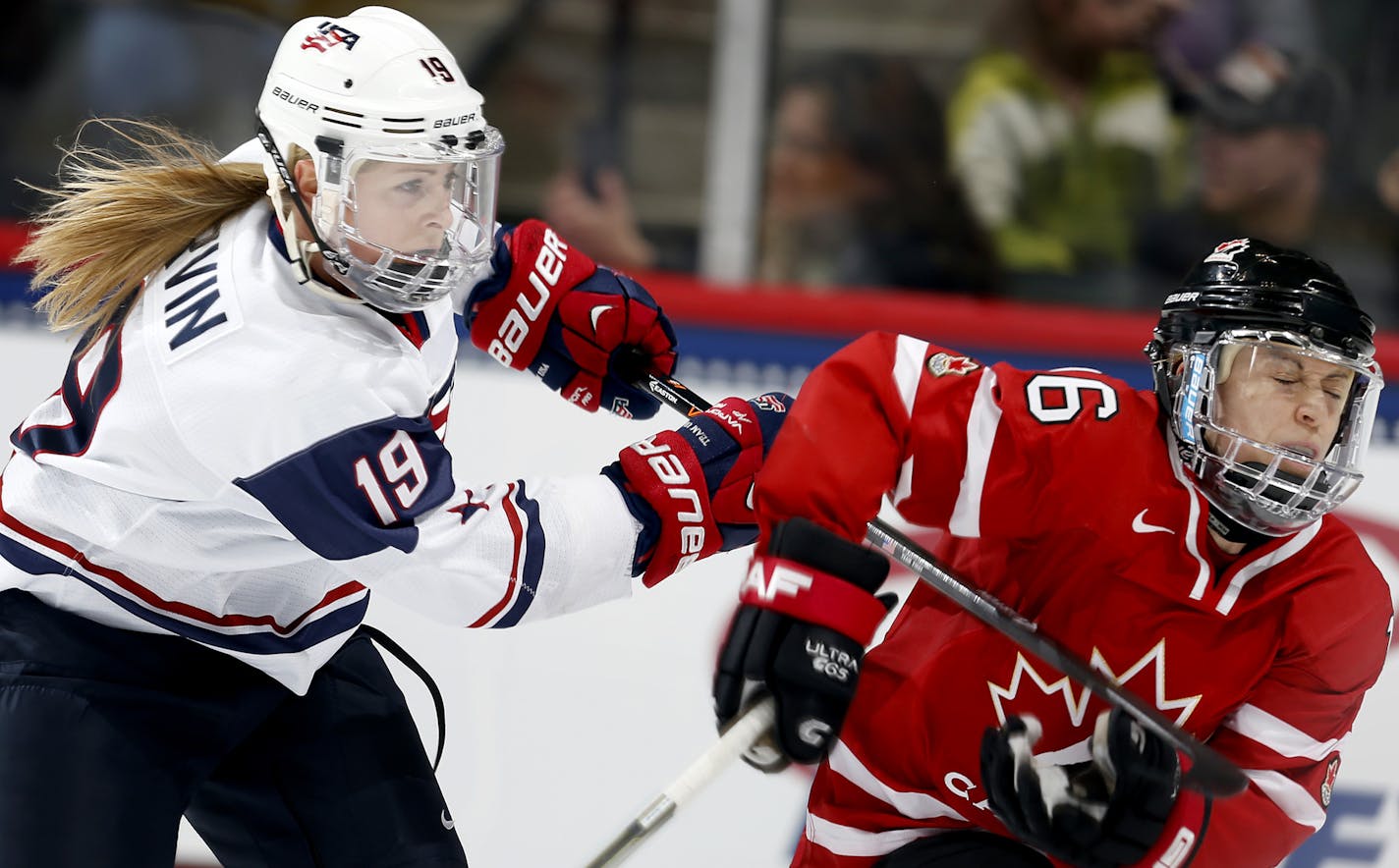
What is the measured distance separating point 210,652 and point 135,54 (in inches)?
88.5

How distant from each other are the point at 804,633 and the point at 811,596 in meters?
0.04

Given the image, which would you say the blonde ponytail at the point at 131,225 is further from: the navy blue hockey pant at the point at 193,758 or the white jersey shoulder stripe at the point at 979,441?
the white jersey shoulder stripe at the point at 979,441

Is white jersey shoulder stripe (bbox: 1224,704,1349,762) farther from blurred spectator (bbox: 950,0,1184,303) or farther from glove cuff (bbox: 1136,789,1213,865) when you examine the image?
blurred spectator (bbox: 950,0,1184,303)

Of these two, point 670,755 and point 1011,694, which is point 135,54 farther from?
point 1011,694

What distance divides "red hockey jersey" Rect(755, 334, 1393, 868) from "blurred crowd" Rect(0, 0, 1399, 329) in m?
1.63

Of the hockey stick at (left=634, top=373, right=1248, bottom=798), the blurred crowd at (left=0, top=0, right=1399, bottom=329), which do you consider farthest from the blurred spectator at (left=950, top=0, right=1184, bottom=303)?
the hockey stick at (left=634, top=373, right=1248, bottom=798)

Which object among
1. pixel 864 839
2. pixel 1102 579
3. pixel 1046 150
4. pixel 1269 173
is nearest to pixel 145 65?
pixel 1046 150

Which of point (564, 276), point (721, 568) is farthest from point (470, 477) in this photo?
point (564, 276)

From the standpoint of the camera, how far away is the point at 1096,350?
9.89 feet

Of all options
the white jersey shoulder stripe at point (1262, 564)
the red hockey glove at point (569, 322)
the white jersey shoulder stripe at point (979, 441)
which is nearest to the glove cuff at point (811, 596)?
the white jersey shoulder stripe at point (979, 441)

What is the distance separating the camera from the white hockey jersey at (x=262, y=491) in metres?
1.68

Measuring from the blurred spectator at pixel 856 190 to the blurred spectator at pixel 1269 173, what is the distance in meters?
0.44

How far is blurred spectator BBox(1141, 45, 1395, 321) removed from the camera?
3428 millimetres

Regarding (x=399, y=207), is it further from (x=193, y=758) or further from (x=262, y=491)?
(x=193, y=758)
